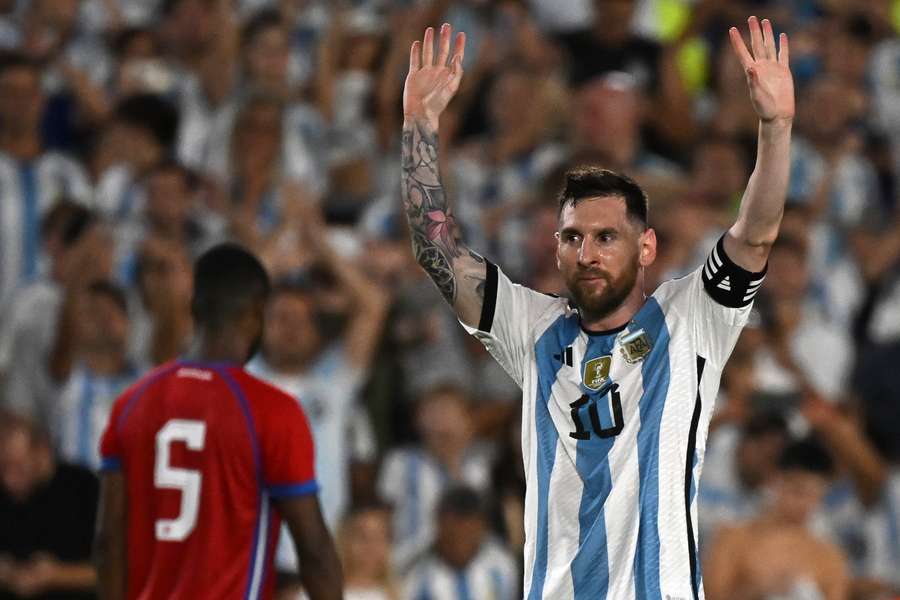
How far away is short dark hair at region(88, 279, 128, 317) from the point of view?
852 cm

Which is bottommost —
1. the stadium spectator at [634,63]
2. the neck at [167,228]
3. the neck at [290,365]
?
Result: the neck at [290,365]

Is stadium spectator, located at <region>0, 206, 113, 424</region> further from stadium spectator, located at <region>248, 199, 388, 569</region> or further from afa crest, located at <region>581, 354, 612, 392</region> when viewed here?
afa crest, located at <region>581, 354, 612, 392</region>

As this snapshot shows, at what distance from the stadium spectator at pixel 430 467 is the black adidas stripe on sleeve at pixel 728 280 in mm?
4250

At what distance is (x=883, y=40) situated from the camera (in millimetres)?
11422

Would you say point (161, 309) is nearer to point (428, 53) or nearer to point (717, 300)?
point (428, 53)

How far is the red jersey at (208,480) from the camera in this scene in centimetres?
515

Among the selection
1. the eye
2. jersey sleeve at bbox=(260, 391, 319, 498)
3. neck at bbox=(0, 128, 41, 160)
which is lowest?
jersey sleeve at bbox=(260, 391, 319, 498)

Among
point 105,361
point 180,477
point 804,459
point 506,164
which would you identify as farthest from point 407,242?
point 180,477

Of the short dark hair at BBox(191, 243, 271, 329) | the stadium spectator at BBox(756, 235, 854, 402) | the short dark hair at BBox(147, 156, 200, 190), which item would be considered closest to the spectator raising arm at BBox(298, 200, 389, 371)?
the short dark hair at BBox(147, 156, 200, 190)

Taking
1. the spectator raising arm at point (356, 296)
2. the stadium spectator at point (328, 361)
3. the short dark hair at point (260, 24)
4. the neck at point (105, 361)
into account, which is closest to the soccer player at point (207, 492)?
the stadium spectator at point (328, 361)

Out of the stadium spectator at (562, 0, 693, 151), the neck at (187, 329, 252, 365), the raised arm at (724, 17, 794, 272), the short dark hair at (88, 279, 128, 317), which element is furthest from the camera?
the stadium spectator at (562, 0, 693, 151)

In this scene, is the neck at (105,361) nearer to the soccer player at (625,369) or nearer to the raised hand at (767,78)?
the soccer player at (625,369)

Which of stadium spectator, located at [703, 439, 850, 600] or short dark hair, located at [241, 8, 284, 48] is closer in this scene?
stadium spectator, located at [703, 439, 850, 600]

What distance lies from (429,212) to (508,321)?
447 millimetres
